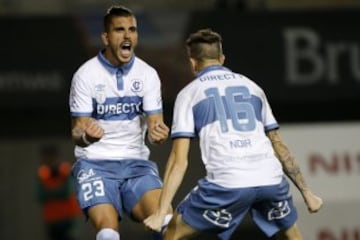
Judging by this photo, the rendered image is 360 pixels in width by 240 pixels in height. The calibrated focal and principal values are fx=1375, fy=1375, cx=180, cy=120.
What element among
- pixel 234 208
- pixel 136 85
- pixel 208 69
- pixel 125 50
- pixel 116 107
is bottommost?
pixel 234 208

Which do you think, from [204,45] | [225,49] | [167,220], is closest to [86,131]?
[167,220]

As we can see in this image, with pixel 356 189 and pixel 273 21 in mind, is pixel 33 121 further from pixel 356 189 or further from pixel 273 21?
pixel 356 189

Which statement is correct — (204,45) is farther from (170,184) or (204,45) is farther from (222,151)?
(170,184)

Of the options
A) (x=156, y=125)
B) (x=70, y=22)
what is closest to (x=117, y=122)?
(x=156, y=125)

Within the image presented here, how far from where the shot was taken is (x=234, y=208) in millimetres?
9289

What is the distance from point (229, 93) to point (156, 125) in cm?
67

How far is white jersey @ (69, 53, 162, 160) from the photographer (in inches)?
384

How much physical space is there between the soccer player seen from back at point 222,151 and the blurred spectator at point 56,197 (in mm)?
9454

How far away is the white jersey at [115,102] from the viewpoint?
32.0ft

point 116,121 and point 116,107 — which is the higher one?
point 116,107

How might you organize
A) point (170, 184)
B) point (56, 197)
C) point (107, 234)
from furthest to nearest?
point (56, 197)
point (107, 234)
point (170, 184)

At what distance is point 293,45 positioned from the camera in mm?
18438

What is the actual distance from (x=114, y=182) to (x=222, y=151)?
1.04 metres

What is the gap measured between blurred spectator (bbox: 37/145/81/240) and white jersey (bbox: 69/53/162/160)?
8.94m
